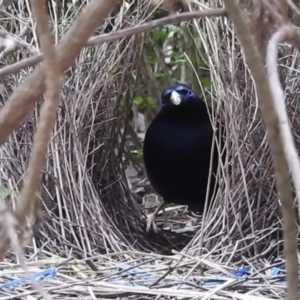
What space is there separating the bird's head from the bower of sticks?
10.9 inches

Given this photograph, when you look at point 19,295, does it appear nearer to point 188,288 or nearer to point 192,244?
point 188,288

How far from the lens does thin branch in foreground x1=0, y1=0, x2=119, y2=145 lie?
79 centimetres

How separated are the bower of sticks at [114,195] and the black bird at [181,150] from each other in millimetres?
256

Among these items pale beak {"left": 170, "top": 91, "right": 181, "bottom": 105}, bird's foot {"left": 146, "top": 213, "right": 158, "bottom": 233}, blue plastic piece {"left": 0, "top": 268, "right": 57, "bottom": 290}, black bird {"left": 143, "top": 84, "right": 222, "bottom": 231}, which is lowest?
bird's foot {"left": 146, "top": 213, "right": 158, "bottom": 233}

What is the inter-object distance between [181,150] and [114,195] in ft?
1.20

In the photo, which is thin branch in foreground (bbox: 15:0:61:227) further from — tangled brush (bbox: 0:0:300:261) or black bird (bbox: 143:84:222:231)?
black bird (bbox: 143:84:222:231)

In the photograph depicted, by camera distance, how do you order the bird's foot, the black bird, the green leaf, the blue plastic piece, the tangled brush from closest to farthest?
the blue plastic piece < the tangled brush < the bird's foot < the black bird < the green leaf

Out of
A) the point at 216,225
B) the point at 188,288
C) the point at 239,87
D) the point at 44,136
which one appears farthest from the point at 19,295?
the point at 44,136

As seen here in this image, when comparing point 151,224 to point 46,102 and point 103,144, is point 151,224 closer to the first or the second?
point 103,144

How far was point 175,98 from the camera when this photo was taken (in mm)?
3283

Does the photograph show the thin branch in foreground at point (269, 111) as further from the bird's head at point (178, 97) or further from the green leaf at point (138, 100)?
the green leaf at point (138, 100)

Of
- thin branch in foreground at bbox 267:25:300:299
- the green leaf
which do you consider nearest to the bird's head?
the green leaf

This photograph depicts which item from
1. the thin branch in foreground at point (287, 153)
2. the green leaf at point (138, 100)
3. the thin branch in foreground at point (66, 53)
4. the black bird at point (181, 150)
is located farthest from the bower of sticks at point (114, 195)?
the thin branch in foreground at point (66, 53)

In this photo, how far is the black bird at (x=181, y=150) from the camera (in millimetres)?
3242
